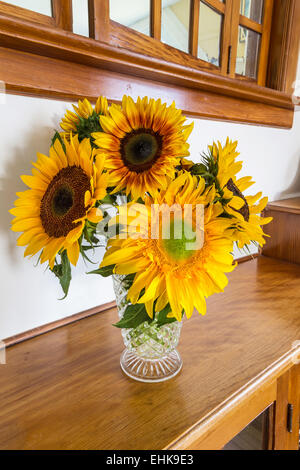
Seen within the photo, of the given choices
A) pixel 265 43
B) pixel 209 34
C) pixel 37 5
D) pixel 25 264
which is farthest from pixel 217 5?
pixel 25 264

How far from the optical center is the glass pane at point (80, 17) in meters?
0.72

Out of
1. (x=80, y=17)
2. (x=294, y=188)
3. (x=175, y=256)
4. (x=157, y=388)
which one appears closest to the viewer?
(x=175, y=256)

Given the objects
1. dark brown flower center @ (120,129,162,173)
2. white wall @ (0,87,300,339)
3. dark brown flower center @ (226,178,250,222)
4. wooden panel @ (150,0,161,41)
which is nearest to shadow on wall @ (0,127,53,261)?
white wall @ (0,87,300,339)

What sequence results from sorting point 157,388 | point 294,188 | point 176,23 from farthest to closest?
point 294,188 → point 176,23 → point 157,388

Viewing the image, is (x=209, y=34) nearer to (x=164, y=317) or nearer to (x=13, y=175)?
(x=13, y=175)

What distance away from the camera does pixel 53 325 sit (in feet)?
2.16

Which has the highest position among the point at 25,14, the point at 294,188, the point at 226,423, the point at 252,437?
the point at 25,14

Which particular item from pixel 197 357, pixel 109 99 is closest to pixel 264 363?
pixel 197 357

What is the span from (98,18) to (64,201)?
19.3 inches

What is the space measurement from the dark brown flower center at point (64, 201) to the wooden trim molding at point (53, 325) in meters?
0.29

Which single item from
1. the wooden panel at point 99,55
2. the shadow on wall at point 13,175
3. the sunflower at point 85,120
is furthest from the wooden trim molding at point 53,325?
the wooden panel at point 99,55

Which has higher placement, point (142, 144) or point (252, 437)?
point (142, 144)

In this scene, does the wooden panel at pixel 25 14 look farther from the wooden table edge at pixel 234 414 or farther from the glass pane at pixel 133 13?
the wooden table edge at pixel 234 414
